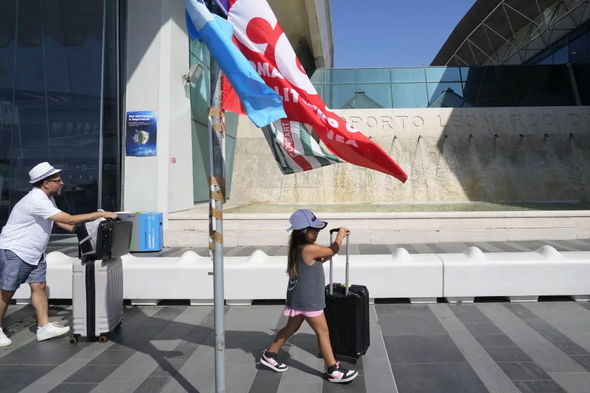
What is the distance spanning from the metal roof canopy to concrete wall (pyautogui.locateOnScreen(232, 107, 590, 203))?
11262mm

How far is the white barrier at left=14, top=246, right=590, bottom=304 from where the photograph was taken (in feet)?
19.4

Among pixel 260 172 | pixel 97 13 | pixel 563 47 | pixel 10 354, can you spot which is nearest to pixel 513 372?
pixel 10 354

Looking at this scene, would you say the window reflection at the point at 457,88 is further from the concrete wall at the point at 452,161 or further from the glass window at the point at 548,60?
the glass window at the point at 548,60

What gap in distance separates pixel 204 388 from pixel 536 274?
4.59m

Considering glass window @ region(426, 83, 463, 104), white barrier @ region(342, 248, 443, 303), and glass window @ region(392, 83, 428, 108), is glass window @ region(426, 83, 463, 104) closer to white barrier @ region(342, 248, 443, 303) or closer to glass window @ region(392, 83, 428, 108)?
glass window @ region(392, 83, 428, 108)

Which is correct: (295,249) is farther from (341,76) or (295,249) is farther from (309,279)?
(341,76)

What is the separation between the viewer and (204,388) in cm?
360

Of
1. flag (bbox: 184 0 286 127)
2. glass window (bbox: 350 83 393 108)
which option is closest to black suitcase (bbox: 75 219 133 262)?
flag (bbox: 184 0 286 127)

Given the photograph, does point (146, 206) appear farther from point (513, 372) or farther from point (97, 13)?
point (513, 372)

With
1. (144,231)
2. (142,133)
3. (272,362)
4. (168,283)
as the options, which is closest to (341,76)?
(142,133)

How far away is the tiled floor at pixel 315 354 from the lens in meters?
3.65

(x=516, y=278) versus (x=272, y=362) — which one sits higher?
(x=516, y=278)

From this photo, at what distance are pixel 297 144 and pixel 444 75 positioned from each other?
77.8 ft

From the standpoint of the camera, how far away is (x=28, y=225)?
451 centimetres
